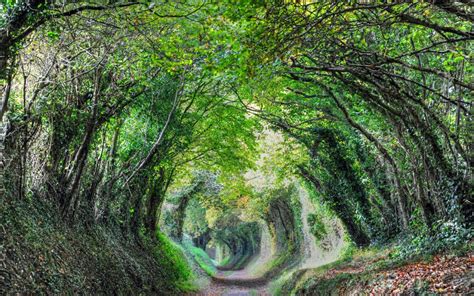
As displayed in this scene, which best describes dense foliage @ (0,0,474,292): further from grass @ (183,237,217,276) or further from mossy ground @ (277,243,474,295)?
grass @ (183,237,217,276)

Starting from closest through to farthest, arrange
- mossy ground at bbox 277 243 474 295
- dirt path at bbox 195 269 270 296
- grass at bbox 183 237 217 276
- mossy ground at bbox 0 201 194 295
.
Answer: mossy ground at bbox 0 201 194 295
mossy ground at bbox 277 243 474 295
dirt path at bbox 195 269 270 296
grass at bbox 183 237 217 276

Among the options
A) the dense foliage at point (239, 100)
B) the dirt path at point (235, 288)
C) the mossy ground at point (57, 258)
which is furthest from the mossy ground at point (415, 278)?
the dirt path at point (235, 288)

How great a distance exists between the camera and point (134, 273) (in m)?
12.0

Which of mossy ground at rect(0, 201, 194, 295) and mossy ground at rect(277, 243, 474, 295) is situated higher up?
mossy ground at rect(0, 201, 194, 295)

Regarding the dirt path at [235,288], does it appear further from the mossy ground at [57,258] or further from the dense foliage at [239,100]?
the mossy ground at [57,258]

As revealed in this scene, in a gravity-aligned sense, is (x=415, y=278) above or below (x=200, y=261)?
below

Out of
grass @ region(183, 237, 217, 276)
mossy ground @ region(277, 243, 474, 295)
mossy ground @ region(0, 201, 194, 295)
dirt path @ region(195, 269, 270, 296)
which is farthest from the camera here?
grass @ region(183, 237, 217, 276)

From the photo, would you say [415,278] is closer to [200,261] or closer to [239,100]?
[239,100]

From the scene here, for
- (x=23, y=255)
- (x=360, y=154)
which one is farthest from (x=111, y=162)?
(x=360, y=154)

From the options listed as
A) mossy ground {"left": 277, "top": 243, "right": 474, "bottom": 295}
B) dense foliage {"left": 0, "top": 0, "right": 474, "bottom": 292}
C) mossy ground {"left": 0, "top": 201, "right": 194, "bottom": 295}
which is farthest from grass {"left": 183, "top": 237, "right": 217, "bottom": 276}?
mossy ground {"left": 277, "top": 243, "right": 474, "bottom": 295}

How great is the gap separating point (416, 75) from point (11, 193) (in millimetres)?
9699

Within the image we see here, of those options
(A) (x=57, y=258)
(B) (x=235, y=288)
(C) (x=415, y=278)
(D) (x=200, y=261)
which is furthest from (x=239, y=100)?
(D) (x=200, y=261)

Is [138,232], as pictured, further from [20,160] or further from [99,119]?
[20,160]

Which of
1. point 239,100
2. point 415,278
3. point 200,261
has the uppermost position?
point 239,100
